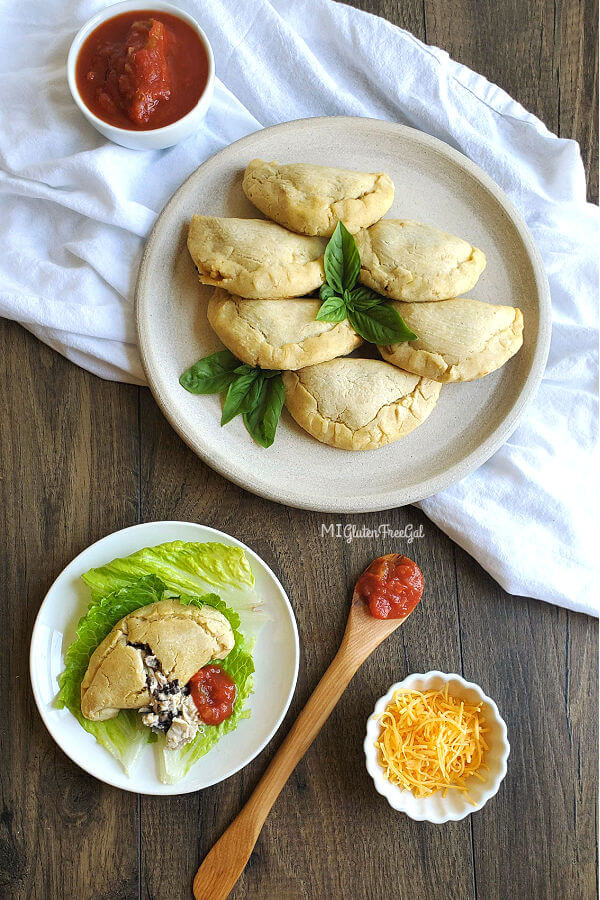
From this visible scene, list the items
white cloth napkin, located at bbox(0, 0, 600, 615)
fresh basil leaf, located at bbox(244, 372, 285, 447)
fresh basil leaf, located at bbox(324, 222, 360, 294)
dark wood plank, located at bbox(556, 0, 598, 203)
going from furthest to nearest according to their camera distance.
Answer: dark wood plank, located at bbox(556, 0, 598, 203)
white cloth napkin, located at bbox(0, 0, 600, 615)
fresh basil leaf, located at bbox(244, 372, 285, 447)
fresh basil leaf, located at bbox(324, 222, 360, 294)

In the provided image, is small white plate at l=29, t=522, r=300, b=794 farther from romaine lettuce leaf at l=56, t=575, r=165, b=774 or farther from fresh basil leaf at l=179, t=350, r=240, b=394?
fresh basil leaf at l=179, t=350, r=240, b=394

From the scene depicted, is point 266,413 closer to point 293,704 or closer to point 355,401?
point 355,401

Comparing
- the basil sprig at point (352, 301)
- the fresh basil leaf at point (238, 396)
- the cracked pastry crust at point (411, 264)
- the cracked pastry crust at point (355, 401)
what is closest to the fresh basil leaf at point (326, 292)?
the basil sprig at point (352, 301)

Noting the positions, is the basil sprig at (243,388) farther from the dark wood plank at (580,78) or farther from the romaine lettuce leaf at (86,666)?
the dark wood plank at (580,78)

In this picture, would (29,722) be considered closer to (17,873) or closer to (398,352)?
(17,873)

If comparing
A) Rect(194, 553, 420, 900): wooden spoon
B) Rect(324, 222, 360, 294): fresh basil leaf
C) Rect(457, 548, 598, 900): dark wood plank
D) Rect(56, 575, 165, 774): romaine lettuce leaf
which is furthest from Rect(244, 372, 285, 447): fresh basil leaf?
Rect(457, 548, 598, 900): dark wood plank

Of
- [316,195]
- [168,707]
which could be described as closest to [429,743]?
[168,707]
